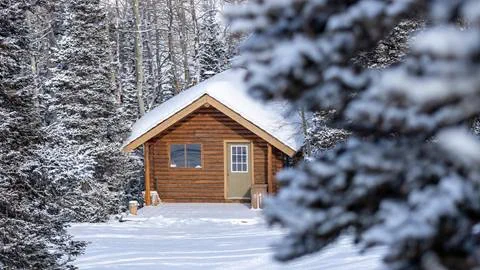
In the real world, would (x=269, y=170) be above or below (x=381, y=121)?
below

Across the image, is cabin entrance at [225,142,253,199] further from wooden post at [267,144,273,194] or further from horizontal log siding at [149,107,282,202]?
wooden post at [267,144,273,194]

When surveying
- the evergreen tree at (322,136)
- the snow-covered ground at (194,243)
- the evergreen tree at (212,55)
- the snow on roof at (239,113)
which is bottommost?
the snow-covered ground at (194,243)

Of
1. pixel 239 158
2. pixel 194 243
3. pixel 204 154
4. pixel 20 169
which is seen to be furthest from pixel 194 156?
pixel 20 169

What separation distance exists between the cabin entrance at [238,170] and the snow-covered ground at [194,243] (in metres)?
0.73

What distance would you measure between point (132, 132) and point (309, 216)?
65.4ft

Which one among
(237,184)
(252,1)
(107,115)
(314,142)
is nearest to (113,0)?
(107,115)

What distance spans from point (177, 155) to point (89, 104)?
12.1 feet

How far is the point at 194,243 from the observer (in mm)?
13898

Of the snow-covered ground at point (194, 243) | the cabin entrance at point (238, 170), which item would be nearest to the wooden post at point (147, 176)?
the snow-covered ground at point (194, 243)

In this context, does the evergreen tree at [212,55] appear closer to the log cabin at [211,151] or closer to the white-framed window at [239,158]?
the log cabin at [211,151]

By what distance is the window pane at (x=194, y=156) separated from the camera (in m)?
20.8

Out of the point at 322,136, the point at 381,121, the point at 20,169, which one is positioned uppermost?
the point at 322,136

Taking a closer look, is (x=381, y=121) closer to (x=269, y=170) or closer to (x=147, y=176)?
(x=269, y=170)

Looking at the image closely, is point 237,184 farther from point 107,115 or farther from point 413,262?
point 413,262
